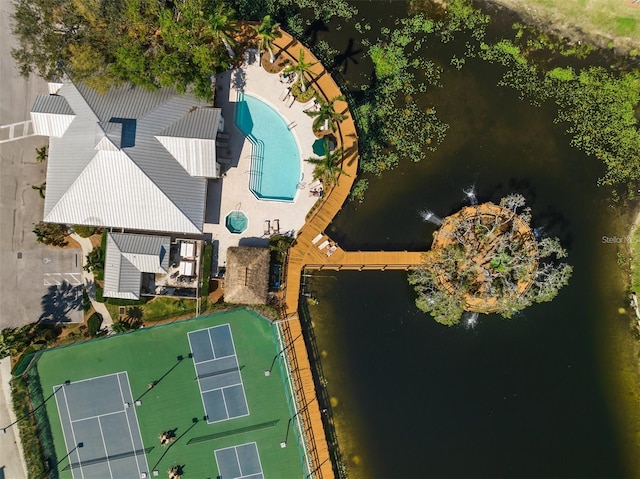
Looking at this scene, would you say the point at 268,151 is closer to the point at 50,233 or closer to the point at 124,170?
the point at 124,170

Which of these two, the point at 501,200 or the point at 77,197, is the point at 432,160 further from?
the point at 77,197

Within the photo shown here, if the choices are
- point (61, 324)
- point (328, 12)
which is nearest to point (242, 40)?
point (328, 12)

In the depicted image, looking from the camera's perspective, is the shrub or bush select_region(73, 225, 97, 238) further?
the shrub

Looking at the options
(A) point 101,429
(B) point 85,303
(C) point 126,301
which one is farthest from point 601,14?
(A) point 101,429

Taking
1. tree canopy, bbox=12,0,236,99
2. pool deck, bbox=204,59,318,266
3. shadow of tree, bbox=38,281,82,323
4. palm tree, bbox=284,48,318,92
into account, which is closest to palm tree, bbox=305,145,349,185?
pool deck, bbox=204,59,318,266

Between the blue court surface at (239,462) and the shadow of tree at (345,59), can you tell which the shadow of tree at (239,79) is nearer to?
the shadow of tree at (345,59)

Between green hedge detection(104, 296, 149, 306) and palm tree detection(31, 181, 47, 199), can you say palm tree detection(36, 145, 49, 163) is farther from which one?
green hedge detection(104, 296, 149, 306)
